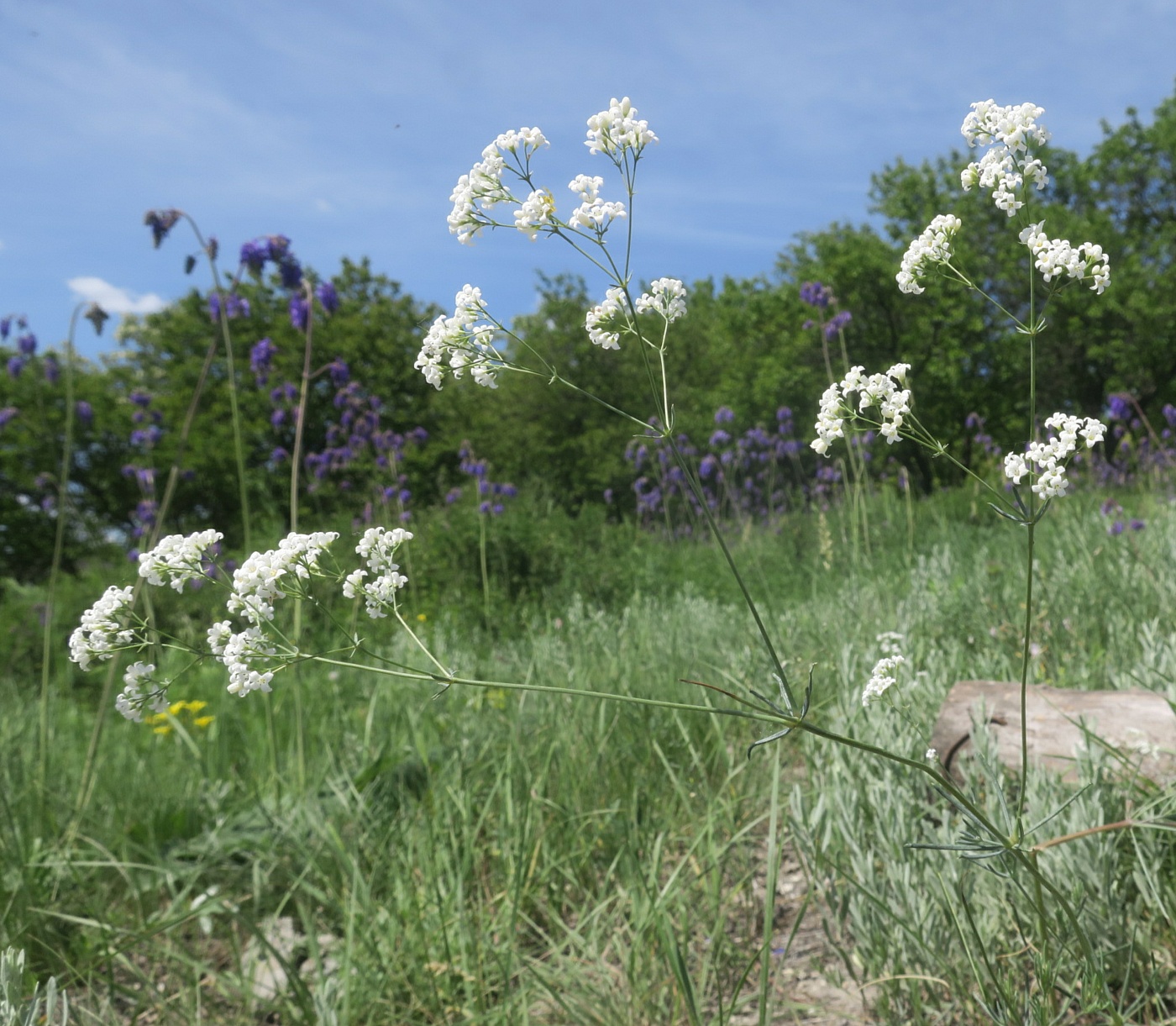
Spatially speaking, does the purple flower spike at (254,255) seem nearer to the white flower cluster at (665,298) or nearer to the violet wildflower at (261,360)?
the violet wildflower at (261,360)

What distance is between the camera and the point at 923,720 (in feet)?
9.66

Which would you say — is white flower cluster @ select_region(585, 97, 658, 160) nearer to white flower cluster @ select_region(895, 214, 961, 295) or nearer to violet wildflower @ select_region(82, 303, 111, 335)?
white flower cluster @ select_region(895, 214, 961, 295)

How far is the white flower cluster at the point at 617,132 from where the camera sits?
5.30 ft

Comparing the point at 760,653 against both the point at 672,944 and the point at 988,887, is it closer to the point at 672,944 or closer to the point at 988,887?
the point at 988,887

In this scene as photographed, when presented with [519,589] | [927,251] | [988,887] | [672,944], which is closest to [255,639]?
[672,944]

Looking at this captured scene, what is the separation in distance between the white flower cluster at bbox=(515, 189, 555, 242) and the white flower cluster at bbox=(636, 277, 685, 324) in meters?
0.25

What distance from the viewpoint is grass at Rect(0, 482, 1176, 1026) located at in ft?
7.07

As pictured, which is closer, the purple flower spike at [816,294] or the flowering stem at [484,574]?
the flowering stem at [484,574]

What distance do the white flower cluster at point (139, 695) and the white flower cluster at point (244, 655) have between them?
12 centimetres

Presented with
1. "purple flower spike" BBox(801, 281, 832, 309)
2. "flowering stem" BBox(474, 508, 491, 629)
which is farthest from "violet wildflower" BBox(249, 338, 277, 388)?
"purple flower spike" BBox(801, 281, 832, 309)

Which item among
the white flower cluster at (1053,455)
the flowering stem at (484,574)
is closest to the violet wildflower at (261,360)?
the flowering stem at (484,574)

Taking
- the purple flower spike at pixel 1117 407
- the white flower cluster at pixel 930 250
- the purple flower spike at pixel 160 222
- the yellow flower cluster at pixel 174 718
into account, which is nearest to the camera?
the white flower cluster at pixel 930 250

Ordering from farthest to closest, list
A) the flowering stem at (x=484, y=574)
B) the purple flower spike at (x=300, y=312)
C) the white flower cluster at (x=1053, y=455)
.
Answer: the flowering stem at (x=484, y=574)
the purple flower spike at (x=300, y=312)
the white flower cluster at (x=1053, y=455)

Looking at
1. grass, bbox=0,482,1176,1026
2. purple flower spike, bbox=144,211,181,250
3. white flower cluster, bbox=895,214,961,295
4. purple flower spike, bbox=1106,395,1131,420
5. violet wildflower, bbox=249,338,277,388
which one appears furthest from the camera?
purple flower spike, bbox=1106,395,1131,420
